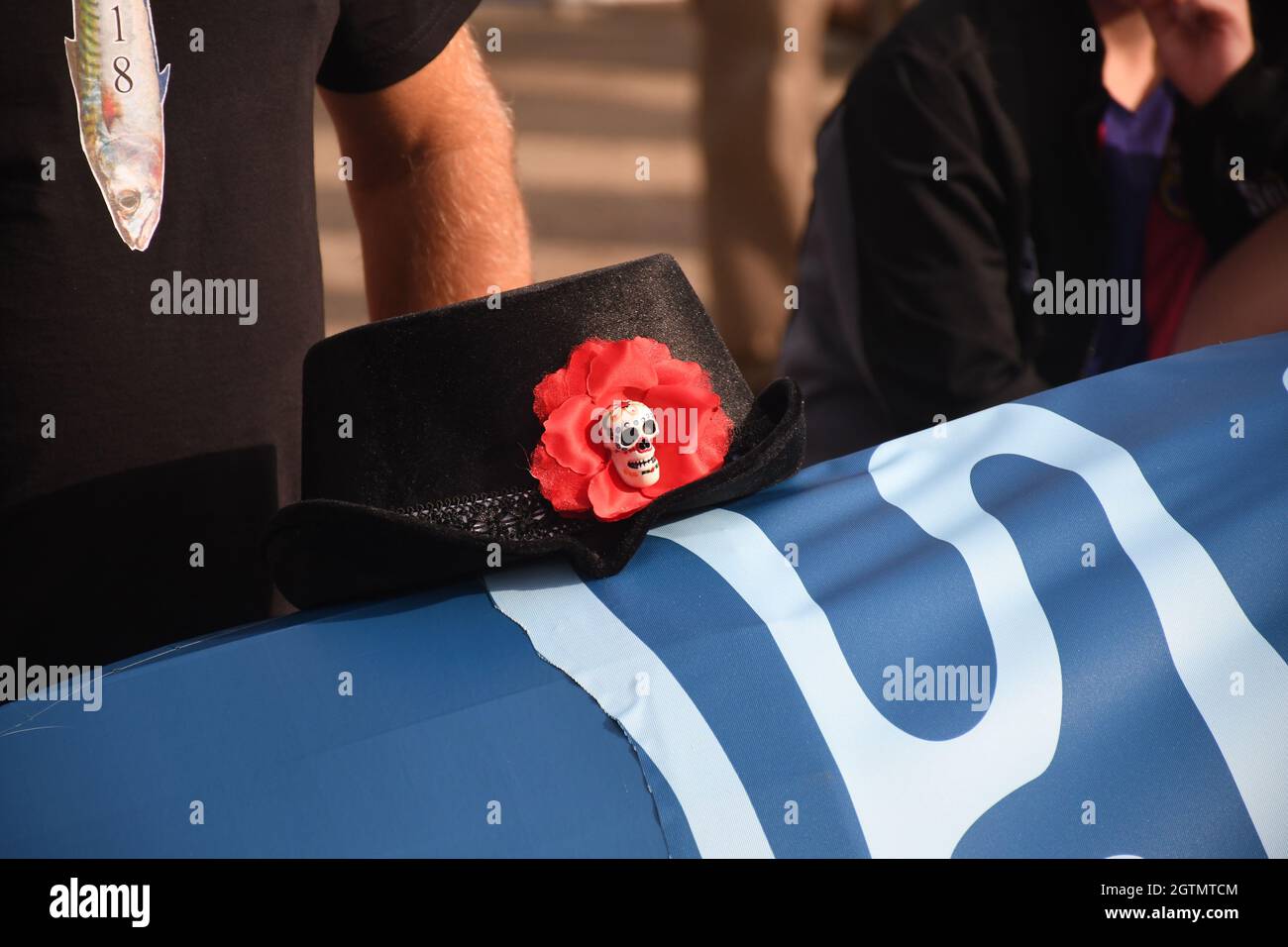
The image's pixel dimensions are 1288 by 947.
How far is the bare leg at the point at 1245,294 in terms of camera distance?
1675 millimetres

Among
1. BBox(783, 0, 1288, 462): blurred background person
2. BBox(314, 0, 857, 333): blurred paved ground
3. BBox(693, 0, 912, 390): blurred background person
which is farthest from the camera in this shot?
BBox(314, 0, 857, 333): blurred paved ground

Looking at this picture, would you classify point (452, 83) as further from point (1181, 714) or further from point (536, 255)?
point (536, 255)

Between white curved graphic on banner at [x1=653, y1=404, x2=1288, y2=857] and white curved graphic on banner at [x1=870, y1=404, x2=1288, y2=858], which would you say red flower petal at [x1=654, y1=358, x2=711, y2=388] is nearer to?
white curved graphic on banner at [x1=653, y1=404, x2=1288, y2=857]

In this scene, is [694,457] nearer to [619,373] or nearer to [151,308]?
[619,373]

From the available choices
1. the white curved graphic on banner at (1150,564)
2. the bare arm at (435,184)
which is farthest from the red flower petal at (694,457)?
the bare arm at (435,184)

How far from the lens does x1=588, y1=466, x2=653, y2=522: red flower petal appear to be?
105cm

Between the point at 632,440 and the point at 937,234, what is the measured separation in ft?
4.28

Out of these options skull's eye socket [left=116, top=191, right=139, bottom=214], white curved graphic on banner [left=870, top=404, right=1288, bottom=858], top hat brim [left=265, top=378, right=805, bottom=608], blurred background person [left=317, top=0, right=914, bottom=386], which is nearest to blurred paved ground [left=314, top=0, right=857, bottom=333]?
blurred background person [left=317, top=0, right=914, bottom=386]

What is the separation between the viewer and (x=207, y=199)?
1.45 meters

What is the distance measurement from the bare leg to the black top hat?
89 centimetres

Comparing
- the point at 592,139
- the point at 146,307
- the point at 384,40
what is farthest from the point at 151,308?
the point at 592,139

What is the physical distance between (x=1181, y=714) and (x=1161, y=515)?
0.21 m

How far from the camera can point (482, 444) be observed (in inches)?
42.6
